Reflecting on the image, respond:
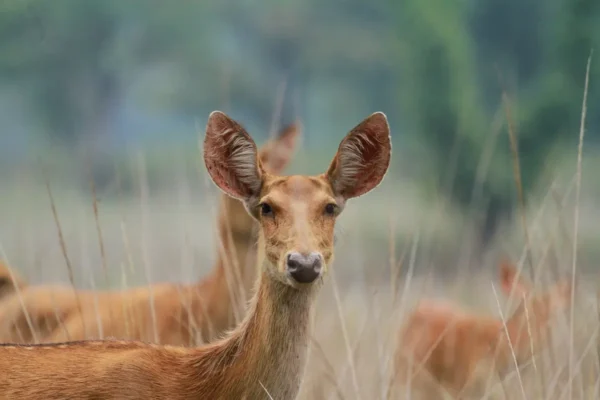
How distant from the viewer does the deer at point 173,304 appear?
14.4ft

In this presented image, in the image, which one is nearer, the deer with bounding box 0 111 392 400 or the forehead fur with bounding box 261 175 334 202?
the deer with bounding box 0 111 392 400

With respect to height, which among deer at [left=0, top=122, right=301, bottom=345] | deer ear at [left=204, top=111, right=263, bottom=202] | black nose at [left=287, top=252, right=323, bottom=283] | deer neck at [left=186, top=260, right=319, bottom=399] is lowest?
deer at [left=0, top=122, right=301, bottom=345]

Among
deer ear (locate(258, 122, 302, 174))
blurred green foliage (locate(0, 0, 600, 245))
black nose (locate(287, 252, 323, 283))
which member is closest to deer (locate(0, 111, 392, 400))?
black nose (locate(287, 252, 323, 283))

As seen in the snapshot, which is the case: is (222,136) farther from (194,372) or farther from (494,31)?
(494,31)

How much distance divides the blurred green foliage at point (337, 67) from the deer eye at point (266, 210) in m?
1.56

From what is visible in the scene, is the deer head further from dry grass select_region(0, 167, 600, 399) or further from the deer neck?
the deer neck

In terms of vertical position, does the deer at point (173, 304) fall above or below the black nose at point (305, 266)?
below

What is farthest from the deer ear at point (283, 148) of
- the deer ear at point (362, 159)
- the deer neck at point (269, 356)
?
the deer neck at point (269, 356)

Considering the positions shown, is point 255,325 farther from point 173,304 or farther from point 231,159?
point 173,304

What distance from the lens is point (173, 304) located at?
461cm

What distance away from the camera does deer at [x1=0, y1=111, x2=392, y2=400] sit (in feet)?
8.51

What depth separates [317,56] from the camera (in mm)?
28219

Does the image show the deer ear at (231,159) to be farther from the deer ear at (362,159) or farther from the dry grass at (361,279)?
the dry grass at (361,279)

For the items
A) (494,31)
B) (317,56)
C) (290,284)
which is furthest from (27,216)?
(317,56)
